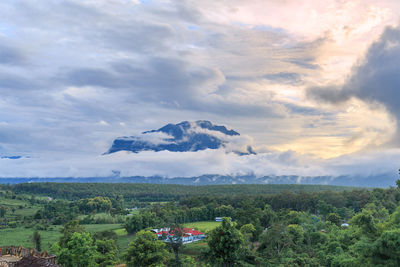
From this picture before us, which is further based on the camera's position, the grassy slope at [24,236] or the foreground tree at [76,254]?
the grassy slope at [24,236]

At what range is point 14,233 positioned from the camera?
352ft

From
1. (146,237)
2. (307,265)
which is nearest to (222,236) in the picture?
(146,237)

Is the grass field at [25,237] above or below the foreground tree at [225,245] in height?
below

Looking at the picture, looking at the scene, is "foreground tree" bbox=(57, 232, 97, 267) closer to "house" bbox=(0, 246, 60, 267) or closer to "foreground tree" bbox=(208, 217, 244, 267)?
"house" bbox=(0, 246, 60, 267)

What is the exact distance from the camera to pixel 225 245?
119 ft

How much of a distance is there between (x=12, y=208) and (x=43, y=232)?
57833 millimetres

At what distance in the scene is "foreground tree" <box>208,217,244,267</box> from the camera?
36219 mm

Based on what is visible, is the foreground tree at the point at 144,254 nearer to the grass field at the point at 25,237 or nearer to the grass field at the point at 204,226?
the grass field at the point at 25,237

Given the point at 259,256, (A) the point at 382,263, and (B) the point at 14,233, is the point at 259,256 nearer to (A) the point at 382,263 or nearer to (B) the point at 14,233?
(A) the point at 382,263

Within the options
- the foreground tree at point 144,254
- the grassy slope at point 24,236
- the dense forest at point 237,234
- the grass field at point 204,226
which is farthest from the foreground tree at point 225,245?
the grass field at point 204,226

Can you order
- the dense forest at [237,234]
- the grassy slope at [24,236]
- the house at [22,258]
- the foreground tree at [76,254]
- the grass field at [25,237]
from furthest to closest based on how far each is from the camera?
the grass field at [25,237]
the grassy slope at [24,236]
the foreground tree at [76,254]
the dense forest at [237,234]
the house at [22,258]

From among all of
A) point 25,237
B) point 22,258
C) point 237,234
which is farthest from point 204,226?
point 22,258

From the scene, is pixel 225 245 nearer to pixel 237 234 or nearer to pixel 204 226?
pixel 237 234

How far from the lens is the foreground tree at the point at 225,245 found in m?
36.2
